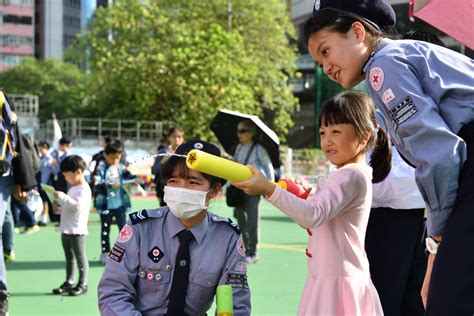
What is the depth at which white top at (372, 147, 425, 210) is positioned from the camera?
4.05 m

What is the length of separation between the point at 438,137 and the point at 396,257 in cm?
192

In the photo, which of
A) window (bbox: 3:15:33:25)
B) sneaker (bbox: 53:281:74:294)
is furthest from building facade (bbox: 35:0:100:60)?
sneaker (bbox: 53:281:74:294)

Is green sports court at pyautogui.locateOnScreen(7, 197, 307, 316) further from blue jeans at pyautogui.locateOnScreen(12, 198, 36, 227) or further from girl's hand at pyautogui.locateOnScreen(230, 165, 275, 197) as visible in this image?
girl's hand at pyautogui.locateOnScreen(230, 165, 275, 197)

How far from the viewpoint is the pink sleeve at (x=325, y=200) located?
2859 millimetres

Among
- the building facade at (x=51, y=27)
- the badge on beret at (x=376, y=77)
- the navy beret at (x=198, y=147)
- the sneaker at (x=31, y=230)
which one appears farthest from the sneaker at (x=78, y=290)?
the building facade at (x=51, y=27)

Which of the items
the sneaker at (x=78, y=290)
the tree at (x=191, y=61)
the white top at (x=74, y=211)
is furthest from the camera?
the tree at (x=191, y=61)

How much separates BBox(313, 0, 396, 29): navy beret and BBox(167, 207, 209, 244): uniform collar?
1.05 metres

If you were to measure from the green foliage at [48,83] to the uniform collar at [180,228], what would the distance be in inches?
1613

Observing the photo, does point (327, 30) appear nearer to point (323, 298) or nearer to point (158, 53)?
point (323, 298)

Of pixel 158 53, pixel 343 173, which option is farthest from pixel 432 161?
pixel 158 53

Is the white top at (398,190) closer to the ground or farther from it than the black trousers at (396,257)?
farther from it

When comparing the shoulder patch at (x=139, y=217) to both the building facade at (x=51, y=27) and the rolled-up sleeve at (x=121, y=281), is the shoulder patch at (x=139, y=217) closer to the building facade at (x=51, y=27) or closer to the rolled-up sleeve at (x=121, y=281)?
the rolled-up sleeve at (x=121, y=281)

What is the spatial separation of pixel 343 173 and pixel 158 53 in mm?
22958

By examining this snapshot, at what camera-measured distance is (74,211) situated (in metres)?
6.96
